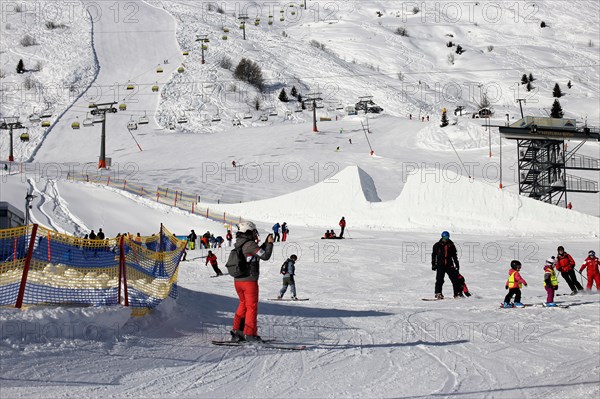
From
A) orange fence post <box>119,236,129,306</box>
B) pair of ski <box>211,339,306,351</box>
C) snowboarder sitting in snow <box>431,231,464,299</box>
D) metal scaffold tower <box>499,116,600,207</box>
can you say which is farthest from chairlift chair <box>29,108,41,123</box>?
pair of ski <box>211,339,306,351</box>

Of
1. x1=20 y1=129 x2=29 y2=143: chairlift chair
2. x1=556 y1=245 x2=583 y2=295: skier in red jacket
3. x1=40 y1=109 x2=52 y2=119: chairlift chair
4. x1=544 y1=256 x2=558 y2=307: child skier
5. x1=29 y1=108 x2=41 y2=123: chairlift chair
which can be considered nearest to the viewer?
x1=544 y1=256 x2=558 y2=307: child skier

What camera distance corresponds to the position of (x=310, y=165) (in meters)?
52.1

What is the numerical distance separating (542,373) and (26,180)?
116 ft

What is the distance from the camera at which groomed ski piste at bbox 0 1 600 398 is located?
6.21 meters

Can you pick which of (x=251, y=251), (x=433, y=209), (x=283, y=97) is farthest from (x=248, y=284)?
(x=283, y=97)

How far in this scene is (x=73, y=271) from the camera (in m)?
8.02

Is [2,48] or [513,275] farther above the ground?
[2,48]

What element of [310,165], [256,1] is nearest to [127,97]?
[310,165]

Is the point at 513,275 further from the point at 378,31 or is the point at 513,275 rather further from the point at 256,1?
the point at 256,1

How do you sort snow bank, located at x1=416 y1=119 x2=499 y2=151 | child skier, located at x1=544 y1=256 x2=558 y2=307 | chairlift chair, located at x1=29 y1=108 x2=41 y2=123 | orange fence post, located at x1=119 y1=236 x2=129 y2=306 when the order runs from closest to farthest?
orange fence post, located at x1=119 y1=236 x2=129 y2=306 → child skier, located at x1=544 y1=256 x2=558 y2=307 → snow bank, located at x1=416 y1=119 x2=499 y2=151 → chairlift chair, located at x1=29 y1=108 x2=41 y2=123

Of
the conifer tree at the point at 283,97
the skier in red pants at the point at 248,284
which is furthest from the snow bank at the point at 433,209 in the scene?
the conifer tree at the point at 283,97

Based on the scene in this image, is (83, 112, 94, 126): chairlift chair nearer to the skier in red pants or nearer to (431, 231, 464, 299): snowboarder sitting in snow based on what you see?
(431, 231, 464, 299): snowboarder sitting in snow

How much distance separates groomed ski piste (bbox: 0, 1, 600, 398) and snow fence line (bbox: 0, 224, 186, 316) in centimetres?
36

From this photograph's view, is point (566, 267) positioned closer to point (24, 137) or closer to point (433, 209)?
point (433, 209)
